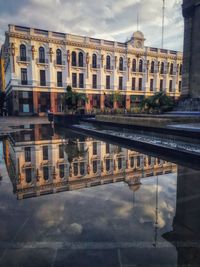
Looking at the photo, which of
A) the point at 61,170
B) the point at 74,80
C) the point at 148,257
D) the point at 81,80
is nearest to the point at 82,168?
the point at 61,170

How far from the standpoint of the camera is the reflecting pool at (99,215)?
223 cm

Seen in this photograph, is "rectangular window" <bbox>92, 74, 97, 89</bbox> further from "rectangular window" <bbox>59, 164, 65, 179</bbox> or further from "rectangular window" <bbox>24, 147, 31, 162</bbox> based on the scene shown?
"rectangular window" <bbox>59, 164, 65, 179</bbox>

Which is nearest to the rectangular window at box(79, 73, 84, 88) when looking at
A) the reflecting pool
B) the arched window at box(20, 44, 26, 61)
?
the arched window at box(20, 44, 26, 61)

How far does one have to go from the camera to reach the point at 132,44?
43625 millimetres

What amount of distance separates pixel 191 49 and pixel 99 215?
2097cm

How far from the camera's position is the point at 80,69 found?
40.1m

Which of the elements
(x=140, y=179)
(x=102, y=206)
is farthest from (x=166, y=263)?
(x=140, y=179)

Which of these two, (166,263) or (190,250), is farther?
(190,250)

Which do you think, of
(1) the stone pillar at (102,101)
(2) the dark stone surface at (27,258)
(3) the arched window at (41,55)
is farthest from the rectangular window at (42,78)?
(2) the dark stone surface at (27,258)

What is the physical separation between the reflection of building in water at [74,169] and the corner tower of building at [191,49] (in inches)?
592

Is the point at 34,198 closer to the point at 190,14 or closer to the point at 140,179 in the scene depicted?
the point at 140,179

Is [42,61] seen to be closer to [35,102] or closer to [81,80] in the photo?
[35,102]

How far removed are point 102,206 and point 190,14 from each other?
21775 mm

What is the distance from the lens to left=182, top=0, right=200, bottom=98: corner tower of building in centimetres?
1828
